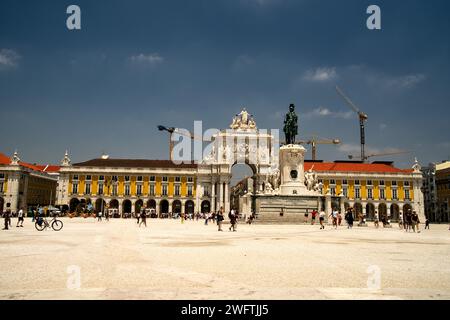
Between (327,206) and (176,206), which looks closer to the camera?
(327,206)

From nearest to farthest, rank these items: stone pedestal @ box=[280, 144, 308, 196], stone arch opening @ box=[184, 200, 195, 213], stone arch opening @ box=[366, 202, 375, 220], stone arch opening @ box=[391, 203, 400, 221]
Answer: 1. stone pedestal @ box=[280, 144, 308, 196]
2. stone arch opening @ box=[391, 203, 400, 221]
3. stone arch opening @ box=[366, 202, 375, 220]
4. stone arch opening @ box=[184, 200, 195, 213]

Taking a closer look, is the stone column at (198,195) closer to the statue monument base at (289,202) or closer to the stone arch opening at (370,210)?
the stone arch opening at (370,210)

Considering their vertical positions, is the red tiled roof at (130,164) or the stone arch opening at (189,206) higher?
the red tiled roof at (130,164)

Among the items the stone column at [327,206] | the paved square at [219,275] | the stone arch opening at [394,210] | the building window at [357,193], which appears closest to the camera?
the paved square at [219,275]

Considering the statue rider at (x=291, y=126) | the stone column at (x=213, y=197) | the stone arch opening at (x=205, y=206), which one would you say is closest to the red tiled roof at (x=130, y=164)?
the stone column at (x=213, y=197)

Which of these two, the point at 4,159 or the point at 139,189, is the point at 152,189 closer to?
the point at 139,189

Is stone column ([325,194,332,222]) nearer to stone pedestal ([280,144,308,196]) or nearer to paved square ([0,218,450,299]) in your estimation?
stone pedestal ([280,144,308,196])

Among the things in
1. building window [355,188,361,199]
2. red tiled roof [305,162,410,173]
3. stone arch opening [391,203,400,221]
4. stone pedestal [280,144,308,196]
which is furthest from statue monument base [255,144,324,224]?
stone arch opening [391,203,400,221]

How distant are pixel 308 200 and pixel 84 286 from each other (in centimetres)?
3027

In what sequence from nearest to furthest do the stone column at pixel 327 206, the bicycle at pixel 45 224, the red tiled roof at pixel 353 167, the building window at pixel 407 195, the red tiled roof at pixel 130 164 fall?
the bicycle at pixel 45 224 < the stone column at pixel 327 206 < the building window at pixel 407 195 < the red tiled roof at pixel 353 167 < the red tiled roof at pixel 130 164

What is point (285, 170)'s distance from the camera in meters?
36.4

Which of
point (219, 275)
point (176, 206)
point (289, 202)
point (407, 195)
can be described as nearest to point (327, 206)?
point (289, 202)

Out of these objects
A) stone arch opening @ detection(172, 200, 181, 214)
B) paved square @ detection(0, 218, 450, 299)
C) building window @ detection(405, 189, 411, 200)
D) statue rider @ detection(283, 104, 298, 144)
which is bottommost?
paved square @ detection(0, 218, 450, 299)
